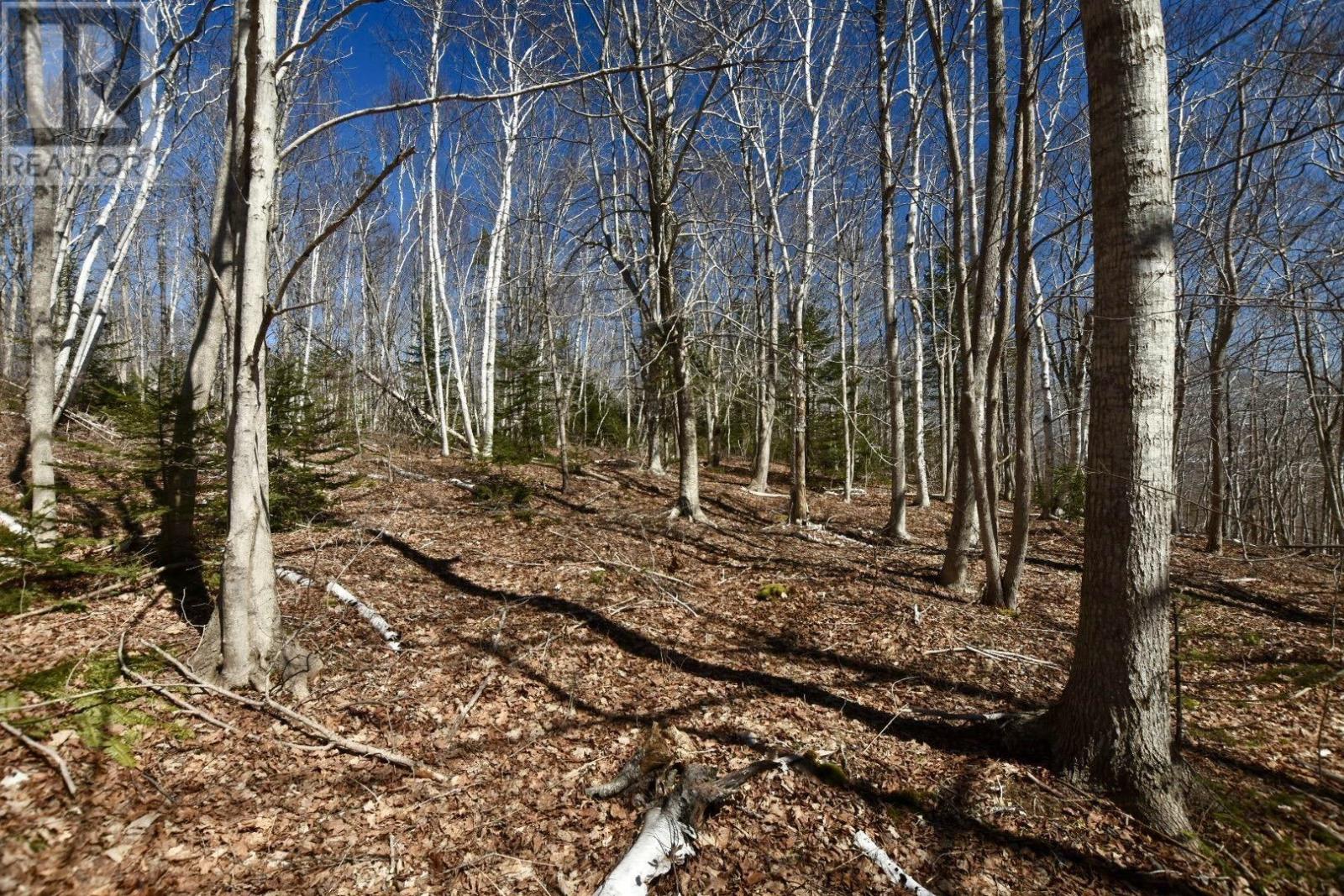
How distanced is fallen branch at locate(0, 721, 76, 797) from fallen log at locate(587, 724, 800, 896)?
2406mm

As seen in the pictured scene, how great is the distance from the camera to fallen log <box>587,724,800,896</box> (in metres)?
2.53

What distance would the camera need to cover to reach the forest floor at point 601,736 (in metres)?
2.52

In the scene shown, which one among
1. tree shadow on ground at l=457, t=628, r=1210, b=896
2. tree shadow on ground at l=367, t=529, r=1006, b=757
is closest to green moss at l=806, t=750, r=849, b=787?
tree shadow on ground at l=457, t=628, r=1210, b=896

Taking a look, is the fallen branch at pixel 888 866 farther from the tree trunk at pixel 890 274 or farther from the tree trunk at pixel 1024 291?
the tree trunk at pixel 890 274

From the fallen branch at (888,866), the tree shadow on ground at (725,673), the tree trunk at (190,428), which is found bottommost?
the fallen branch at (888,866)

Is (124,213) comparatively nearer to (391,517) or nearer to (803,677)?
(391,517)

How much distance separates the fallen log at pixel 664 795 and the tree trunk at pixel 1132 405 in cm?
177

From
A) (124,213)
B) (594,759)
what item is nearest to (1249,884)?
(594,759)

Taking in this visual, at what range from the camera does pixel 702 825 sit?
284 centimetres

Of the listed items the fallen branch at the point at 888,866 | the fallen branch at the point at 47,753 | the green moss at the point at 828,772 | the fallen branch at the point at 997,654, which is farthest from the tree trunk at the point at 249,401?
the fallen branch at the point at 997,654

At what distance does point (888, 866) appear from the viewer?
2600mm

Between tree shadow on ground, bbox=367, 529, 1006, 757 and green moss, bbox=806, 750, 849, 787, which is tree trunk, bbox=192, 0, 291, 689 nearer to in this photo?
tree shadow on ground, bbox=367, 529, 1006, 757

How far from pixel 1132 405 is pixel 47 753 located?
5584 mm

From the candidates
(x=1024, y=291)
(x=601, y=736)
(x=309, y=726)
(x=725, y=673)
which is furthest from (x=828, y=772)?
(x=1024, y=291)
